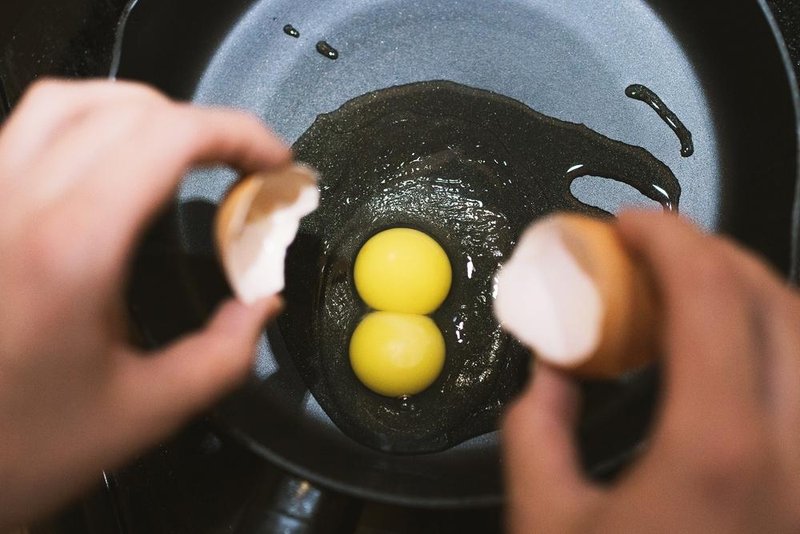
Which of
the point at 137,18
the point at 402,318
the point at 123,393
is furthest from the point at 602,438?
the point at 137,18

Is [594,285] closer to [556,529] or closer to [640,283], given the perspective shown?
Answer: [640,283]

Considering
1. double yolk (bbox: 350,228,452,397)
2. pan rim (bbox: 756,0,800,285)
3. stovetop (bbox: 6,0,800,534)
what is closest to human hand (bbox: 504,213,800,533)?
pan rim (bbox: 756,0,800,285)

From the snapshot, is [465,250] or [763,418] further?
[465,250]

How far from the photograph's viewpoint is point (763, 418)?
733 millimetres

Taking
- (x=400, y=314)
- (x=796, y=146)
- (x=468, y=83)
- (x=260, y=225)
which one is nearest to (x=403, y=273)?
(x=400, y=314)

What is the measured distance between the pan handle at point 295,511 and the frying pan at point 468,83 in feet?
0.22

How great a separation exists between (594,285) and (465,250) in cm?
46

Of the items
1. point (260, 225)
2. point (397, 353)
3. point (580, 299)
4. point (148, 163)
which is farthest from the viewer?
point (397, 353)

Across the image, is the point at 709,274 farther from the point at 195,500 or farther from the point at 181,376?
the point at 195,500

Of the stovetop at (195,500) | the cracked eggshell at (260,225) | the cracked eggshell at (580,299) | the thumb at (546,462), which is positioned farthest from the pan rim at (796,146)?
the cracked eggshell at (260,225)

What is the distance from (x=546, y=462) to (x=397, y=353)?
0.46 meters

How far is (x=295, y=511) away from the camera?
111 centimetres

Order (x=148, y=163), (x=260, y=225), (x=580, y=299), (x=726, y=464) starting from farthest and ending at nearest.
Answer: (x=260, y=225), (x=580, y=299), (x=148, y=163), (x=726, y=464)

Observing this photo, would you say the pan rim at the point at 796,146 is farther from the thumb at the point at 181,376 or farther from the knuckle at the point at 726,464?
the thumb at the point at 181,376
